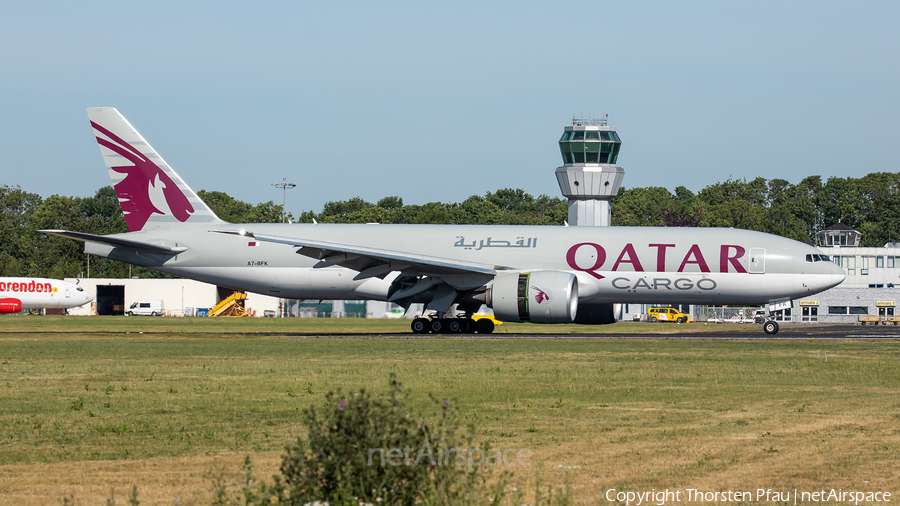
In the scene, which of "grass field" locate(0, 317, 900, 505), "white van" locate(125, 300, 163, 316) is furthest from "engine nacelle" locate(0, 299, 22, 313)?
"grass field" locate(0, 317, 900, 505)

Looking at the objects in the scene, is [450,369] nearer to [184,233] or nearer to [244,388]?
[244,388]

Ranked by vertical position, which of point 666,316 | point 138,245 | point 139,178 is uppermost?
point 139,178

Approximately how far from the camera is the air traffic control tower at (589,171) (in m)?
82.1

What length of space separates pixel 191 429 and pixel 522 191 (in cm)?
15217

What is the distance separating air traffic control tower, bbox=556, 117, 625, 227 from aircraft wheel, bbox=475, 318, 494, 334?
1878 inches

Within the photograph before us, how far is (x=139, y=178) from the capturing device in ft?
121

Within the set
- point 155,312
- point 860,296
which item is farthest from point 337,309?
point 860,296

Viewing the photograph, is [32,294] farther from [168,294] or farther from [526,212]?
[526,212]

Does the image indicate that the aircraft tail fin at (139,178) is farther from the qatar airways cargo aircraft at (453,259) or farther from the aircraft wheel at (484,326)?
the aircraft wheel at (484,326)

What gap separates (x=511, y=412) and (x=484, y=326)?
22024mm

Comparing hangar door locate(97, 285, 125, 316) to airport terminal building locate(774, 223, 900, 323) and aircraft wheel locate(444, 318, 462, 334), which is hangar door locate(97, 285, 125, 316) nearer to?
airport terminal building locate(774, 223, 900, 323)

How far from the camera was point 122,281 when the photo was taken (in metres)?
82.8

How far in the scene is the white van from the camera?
7724 cm

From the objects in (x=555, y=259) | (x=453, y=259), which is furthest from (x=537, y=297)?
(x=453, y=259)
